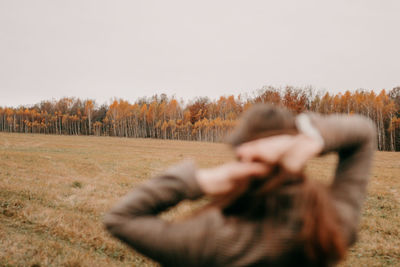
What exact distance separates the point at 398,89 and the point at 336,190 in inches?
3699

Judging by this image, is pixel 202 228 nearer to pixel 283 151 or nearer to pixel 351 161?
pixel 283 151

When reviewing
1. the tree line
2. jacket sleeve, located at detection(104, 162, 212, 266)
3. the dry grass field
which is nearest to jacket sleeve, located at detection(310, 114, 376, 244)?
jacket sleeve, located at detection(104, 162, 212, 266)

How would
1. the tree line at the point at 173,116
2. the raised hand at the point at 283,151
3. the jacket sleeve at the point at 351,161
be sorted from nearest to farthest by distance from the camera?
1. the raised hand at the point at 283,151
2. the jacket sleeve at the point at 351,161
3. the tree line at the point at 173,116

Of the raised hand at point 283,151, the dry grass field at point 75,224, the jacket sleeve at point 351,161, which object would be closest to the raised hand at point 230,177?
the raised hand at point 283,151

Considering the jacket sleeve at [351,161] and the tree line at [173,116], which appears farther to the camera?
the tree line at [173,116]

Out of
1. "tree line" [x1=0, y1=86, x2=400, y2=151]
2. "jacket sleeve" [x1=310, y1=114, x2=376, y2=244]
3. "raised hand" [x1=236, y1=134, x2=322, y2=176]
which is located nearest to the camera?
"raised hand" [x1=236, y1=134, x2=322, y2=176]

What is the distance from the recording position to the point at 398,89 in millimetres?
74500

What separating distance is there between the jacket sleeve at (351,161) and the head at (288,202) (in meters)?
0.20

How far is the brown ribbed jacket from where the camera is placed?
3.76ft

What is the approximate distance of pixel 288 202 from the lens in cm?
112

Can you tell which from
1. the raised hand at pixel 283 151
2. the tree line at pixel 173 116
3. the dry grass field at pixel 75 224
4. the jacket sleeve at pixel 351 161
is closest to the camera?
the raised hand at pixel 283 151

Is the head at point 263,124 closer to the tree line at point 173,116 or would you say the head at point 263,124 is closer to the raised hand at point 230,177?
the raised hand at point 230,177

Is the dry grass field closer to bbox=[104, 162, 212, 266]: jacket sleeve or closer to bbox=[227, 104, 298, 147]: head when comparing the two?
bbox=[104, 162, 212, 266]: jacket sleeve

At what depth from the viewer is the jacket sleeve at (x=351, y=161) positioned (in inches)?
50.3
